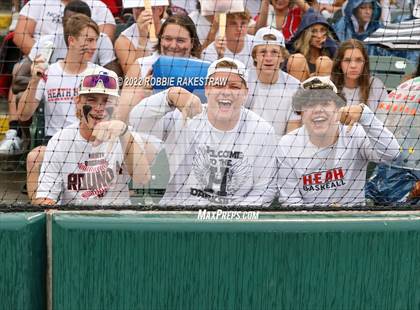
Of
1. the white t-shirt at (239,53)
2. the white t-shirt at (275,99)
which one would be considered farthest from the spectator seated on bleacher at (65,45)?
the white t-shirt at (275,99)

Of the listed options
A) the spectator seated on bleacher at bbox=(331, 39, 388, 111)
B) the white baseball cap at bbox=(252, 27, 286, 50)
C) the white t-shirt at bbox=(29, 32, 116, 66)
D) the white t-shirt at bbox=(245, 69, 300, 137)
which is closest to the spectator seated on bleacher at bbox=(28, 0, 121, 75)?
the white t-shirt at bbox=(29, 32, 116, 66)

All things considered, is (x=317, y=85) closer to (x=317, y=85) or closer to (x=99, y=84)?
(x=317, y=85)

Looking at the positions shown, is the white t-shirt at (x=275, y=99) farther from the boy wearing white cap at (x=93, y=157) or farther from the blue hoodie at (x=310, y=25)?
the boy wearing white cap at (x=93, y=157)

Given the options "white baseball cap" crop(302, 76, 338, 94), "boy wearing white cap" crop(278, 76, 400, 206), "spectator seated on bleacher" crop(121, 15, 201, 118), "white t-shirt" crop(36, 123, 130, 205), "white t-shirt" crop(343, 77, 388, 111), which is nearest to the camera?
"white t-shirt" crop(36, 123, 130, 205)

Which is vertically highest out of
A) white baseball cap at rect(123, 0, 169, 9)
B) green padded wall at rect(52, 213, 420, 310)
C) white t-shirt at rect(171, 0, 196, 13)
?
white t-shirt at rect(171, 0, 196, 13)

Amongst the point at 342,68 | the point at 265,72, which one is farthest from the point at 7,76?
the point at 342,68

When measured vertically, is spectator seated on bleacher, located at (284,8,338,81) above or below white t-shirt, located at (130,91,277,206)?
above

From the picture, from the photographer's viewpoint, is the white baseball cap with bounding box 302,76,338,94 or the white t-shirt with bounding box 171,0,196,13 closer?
the white baseball cap with bounding box 302,76,338,94

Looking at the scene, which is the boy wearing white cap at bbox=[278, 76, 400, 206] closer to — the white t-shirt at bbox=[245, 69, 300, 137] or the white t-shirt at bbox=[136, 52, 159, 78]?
the white t-shirt at bbox=[245, 69, 300, 137]

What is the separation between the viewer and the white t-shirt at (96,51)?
6.42 meters

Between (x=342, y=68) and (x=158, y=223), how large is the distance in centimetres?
291

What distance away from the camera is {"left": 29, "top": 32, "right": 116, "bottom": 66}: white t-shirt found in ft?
21.1

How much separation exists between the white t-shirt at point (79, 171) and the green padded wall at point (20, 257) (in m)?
1.03

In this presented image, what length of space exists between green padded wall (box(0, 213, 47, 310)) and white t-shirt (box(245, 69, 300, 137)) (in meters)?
2.30
